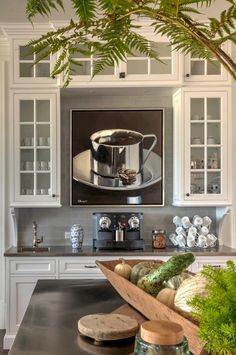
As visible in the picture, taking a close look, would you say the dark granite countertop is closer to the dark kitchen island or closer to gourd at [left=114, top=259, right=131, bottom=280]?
the dark kitchen island

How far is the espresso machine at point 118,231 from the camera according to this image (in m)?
3.68

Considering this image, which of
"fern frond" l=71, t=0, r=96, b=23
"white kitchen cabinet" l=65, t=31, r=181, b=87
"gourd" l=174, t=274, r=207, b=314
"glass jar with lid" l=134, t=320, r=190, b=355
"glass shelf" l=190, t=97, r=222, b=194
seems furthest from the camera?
"glass shelf" l=190, t=97, r=222, b=194

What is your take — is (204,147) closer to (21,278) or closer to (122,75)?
(122,75)

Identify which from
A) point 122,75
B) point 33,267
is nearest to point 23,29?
point 122,75

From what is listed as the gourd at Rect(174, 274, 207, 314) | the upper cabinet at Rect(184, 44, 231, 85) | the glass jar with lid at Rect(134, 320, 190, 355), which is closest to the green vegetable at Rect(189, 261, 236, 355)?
the glass jar with lid at Rect(134, 320, 190, 355)

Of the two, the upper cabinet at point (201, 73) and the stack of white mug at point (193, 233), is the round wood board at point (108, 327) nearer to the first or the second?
the stack of white mug at point (193, 233)

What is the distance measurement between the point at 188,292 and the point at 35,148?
280 cm

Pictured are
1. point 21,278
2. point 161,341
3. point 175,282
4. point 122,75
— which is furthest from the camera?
point 122,75

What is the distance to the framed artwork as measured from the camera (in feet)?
13.1

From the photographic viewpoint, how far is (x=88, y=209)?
4.07 m

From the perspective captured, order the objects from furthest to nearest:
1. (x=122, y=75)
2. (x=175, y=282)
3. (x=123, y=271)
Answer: (x=122, y=75)
(x=123, y=271)
(x=175, y=282)

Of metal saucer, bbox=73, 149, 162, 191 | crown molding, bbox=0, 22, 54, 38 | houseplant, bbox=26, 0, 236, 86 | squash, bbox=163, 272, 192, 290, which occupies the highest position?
crown molding, bbox=0, 22, 54, 38

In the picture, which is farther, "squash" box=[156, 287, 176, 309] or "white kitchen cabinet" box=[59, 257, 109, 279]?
"white kitchen cabinet" box=[59, 257, 109, 279]

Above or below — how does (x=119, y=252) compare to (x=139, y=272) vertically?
below
